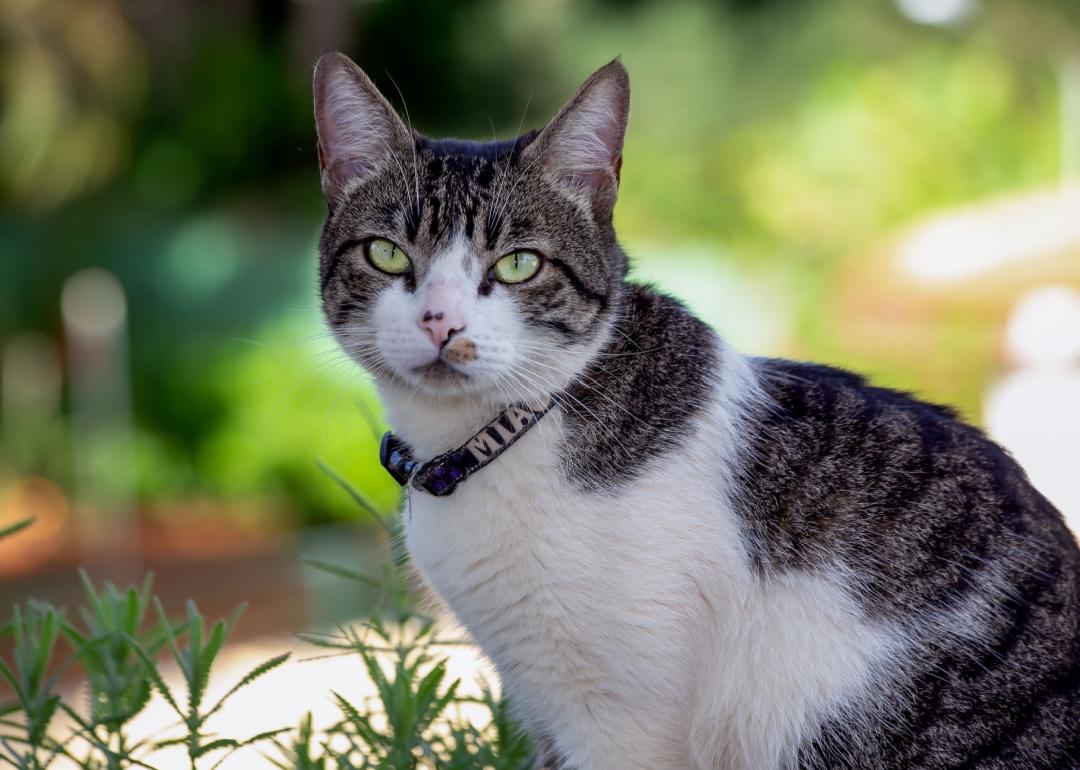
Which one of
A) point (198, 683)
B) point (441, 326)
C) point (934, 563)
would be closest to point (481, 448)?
point (441, 326)

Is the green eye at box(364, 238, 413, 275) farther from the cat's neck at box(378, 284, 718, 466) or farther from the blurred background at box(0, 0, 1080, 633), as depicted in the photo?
the blurred background at box(0, 0, 1080, 633)

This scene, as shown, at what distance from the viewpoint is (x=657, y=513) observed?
2074 millimetres

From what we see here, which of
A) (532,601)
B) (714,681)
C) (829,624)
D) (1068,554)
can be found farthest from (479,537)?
(1068,554)

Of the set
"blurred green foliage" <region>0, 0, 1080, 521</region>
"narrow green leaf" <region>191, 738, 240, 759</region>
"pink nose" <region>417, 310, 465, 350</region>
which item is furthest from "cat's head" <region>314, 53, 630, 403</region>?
"blurred green foliage" <region>0, 0, 1080, 521</region>

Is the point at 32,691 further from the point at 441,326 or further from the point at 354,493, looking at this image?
the point at 441,326

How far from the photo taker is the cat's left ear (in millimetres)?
2207

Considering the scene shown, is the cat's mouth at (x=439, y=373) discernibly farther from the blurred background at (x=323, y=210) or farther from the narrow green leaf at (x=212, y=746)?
the blurred background at (x=323, y=210)

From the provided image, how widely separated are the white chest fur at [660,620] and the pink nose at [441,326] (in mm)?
274

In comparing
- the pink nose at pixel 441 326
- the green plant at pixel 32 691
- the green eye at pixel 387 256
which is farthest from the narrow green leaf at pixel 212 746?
the green eye at pixel 387 256

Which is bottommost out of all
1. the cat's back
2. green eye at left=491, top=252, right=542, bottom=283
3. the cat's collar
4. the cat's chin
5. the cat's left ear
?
the cat's back

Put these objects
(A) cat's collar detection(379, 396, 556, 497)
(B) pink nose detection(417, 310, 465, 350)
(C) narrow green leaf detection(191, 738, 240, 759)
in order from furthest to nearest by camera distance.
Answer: (A) cat's collar detection(379, 396, 556, 497) → (B) pink nose detection(417, 310, 465, 350) → (C) narrow green leaf detection(191, 738, 240, 759)

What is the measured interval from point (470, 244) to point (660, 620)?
735 mm

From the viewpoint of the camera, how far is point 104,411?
8391mm

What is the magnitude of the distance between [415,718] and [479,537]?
33 cm
